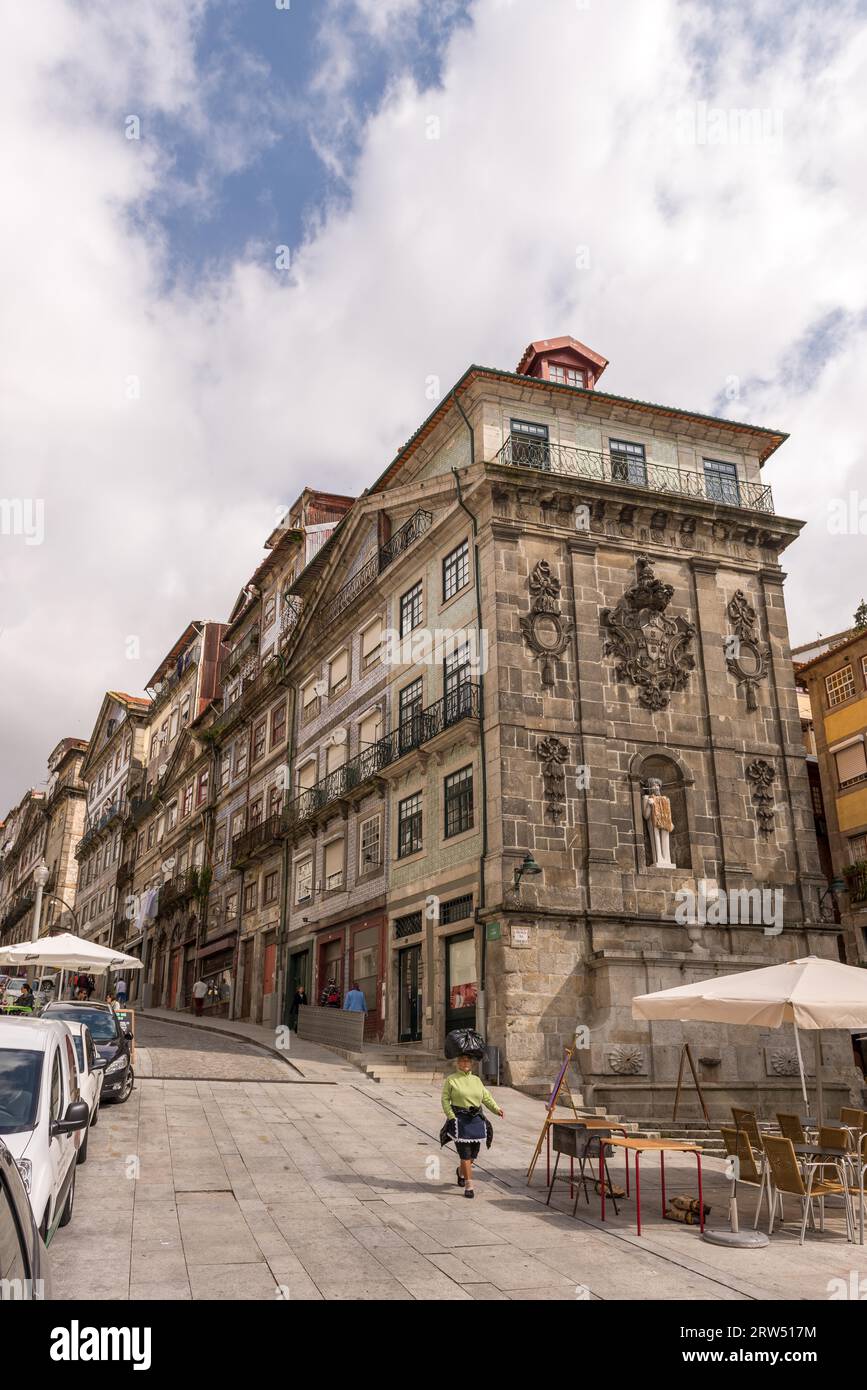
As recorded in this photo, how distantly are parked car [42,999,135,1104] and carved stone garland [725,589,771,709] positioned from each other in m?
15.8

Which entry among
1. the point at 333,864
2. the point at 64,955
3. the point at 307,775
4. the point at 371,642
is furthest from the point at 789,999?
the point at 307,775

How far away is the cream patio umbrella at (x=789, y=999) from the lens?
11062mm

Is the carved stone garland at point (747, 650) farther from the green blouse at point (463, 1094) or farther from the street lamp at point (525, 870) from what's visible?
the green blouse at point (463, 1094)

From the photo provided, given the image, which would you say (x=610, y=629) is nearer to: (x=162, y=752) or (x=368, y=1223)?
(x=368, y=1223)

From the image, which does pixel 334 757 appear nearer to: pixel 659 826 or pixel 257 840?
pixel 257 840

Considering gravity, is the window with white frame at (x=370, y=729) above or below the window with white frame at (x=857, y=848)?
above

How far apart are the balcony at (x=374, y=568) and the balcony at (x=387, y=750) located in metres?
4.80

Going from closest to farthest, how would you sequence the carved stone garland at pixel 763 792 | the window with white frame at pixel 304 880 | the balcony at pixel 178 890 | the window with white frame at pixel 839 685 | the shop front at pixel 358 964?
the carved stone garland at pixel 763 792 < the shop front at pixel 358 964 < the window with white frame at pixel 839 685 < the window with white frame at pixel 304 880 < the balcony at pixel 178 890

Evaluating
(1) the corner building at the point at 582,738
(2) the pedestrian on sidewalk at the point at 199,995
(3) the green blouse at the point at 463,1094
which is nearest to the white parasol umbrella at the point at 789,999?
(3) the green blouse at the point at 463,1094

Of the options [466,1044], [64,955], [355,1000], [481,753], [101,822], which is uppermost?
[101,822]

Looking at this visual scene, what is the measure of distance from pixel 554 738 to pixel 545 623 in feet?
8.86

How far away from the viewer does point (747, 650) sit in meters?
25.9
